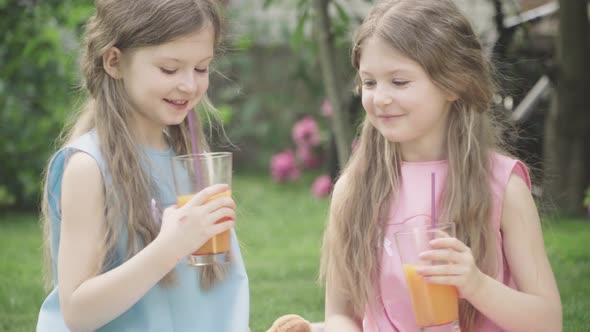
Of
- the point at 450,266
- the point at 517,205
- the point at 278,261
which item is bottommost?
the point at 278,261

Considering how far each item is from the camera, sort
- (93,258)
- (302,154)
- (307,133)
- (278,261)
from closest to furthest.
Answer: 1. (93,258)
2. (278,261)
3. (307,133)
4. (302,154)

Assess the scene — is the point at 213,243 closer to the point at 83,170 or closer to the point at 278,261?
the point at 83,170

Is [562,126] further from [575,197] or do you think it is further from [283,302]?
[283,302]

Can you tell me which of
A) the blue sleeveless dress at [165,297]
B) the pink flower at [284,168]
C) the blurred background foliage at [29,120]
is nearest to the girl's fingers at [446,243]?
the blue sleeveless dress at [165,297]

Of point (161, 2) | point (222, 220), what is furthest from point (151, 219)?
point (161, 2)

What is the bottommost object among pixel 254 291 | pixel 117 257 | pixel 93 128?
pixel 254 291

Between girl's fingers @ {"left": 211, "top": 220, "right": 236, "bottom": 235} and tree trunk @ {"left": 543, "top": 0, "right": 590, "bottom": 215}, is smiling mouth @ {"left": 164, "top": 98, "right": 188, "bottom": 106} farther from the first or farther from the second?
tree trunk @ {"left": 543, "top": 0, "right": 590, "bottom": 215}

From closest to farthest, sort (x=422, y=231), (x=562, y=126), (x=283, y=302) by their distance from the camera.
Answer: (x=422, y=231) → (x=283, y=302) → (x=562, y=126)

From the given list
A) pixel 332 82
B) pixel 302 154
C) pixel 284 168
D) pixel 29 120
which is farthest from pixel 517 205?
pixel 302 154

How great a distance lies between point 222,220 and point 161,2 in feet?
2.26

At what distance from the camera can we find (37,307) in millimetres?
4285

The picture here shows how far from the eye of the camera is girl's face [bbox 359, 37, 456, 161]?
2.63m

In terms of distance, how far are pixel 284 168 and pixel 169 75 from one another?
18.5ft

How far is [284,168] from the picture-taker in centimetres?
832
